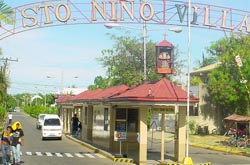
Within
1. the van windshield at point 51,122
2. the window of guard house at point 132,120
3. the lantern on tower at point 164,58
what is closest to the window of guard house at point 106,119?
the window of guard house at point 132,120

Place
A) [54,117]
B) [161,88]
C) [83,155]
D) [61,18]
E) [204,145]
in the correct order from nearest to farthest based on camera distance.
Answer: [61,18] → [161,88] → [83,155] → [204,145] → [54,117]

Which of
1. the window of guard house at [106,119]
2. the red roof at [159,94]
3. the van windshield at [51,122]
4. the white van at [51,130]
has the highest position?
the red roof at [159,94]

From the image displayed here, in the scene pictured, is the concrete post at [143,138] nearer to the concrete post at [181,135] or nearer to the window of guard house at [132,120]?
the concrete post at [181,135]

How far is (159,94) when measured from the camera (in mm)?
21297

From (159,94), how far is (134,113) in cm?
541

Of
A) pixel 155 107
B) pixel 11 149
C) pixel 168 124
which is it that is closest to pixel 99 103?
pixel 155 107

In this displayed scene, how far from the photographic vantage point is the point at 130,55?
58.1 meters

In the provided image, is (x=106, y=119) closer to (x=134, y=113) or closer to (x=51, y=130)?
(x=134, y=113)

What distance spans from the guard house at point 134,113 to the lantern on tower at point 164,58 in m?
0.54

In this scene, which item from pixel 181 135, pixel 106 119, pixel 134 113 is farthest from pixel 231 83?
pixel 181 135

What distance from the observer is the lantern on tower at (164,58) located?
2231cm

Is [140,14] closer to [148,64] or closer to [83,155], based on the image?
[83,155]

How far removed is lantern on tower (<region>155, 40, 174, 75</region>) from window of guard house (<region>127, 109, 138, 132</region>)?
482 centimetres

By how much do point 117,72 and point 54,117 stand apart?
19.2 m
